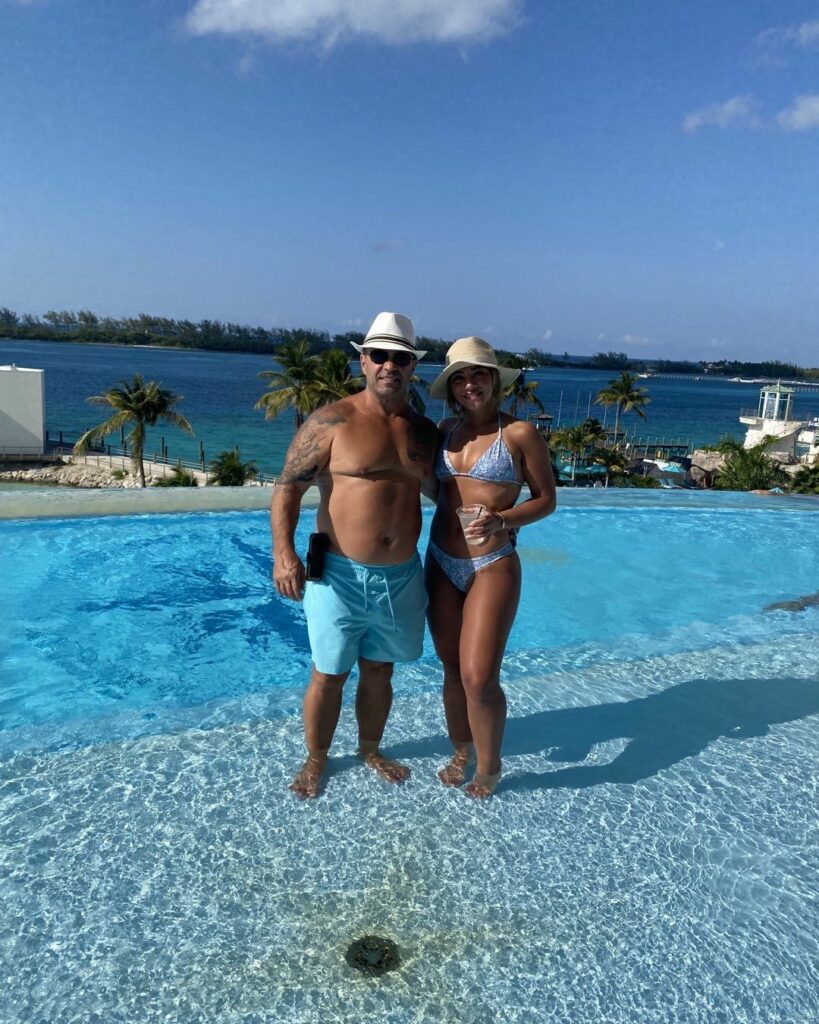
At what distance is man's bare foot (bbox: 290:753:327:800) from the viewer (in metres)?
3.47

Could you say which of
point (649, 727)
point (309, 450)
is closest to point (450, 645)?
point (309, 450)

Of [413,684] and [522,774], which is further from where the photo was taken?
[413,684]

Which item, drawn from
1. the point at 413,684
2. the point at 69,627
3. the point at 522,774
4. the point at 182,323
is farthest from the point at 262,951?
the point at 182,323

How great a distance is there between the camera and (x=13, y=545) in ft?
23.2

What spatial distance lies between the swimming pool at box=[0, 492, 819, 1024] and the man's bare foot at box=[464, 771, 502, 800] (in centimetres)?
6

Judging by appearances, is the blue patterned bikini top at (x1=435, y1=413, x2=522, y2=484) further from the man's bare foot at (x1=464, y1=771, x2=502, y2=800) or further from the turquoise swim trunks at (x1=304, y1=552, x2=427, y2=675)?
the man's bare foot at (x1=464, y1=771, x2=502, y2=800)

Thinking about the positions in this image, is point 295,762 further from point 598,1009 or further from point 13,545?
point 13,545

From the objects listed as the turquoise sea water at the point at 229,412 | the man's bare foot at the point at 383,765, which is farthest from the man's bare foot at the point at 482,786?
the turquoise sea water at the point at 229,412

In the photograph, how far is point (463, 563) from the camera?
3246 millimetres

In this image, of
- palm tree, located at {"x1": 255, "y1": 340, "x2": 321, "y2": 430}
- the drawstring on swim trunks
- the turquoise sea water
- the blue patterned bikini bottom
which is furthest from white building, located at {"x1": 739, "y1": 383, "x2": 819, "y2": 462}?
the drawstring on swim trunks

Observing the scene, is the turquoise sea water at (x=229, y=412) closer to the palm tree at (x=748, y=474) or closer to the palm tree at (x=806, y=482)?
the palm tree at (x=748, y=474)

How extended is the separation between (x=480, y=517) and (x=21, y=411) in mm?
36799

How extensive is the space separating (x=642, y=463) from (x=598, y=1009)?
1693 inches

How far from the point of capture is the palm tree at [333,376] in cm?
2734
